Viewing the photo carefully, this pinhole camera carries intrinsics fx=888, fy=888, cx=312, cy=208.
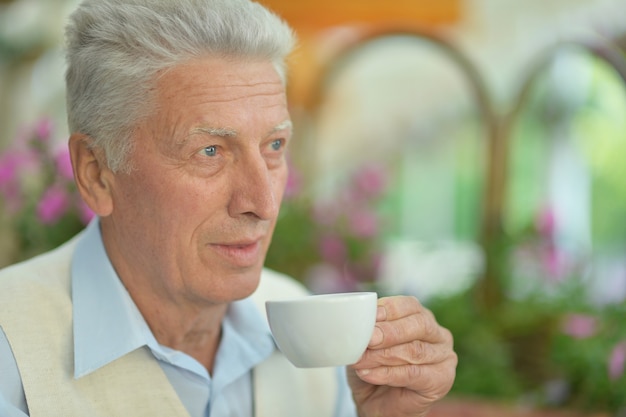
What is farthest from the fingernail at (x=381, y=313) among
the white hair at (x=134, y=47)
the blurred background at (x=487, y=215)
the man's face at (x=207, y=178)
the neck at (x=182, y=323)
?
the blurred background at (x=487, y=215)

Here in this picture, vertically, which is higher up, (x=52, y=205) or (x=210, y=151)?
(x=210, y=151)

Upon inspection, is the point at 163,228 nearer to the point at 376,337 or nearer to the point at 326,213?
the point at 376,337

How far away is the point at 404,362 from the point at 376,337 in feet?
0.37

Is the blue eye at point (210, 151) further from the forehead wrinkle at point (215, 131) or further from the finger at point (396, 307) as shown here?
the finger at point (396, 307)

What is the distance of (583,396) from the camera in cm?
244

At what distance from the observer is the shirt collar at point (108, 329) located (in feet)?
4.98

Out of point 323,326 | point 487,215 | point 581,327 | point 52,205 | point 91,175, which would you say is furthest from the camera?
point 487,215

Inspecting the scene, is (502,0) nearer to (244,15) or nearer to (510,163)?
(510,163)

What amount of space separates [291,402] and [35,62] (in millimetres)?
5733

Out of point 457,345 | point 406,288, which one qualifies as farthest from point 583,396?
point 406,288

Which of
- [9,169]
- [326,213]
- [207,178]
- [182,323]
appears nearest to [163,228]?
[207,178]

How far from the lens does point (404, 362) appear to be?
1.49 m

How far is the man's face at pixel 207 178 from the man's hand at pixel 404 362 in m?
0.26

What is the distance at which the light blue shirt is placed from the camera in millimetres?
1487
